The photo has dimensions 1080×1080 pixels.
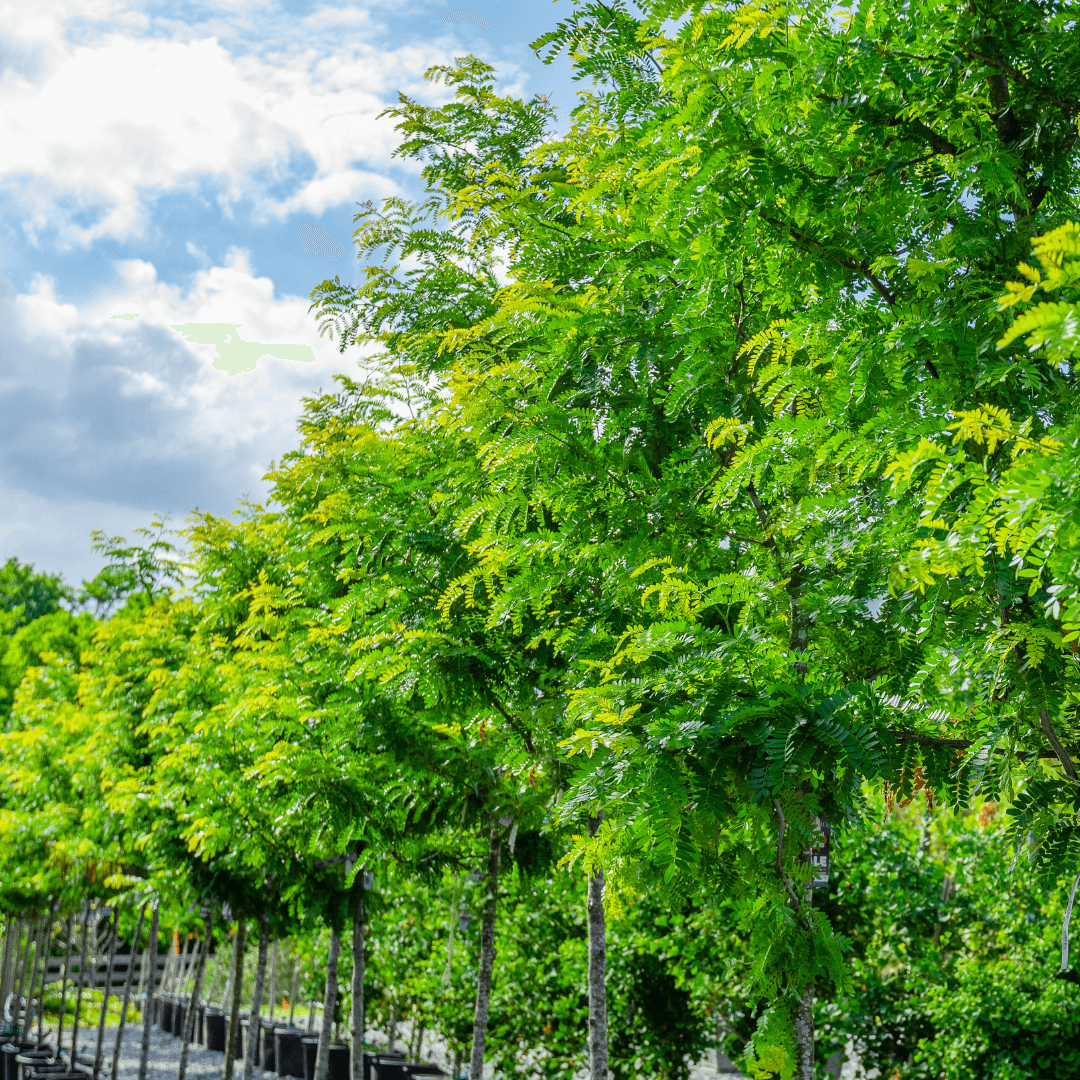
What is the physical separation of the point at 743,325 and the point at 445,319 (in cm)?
368

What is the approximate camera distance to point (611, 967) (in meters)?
9.29

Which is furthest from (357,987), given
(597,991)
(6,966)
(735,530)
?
(6,966)

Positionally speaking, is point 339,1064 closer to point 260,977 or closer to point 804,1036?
point 260,977

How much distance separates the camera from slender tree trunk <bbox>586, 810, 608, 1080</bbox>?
6090mm

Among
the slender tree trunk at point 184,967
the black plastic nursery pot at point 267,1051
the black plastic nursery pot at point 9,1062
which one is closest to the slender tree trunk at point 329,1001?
the black plastic nursery pot at point 267,1051

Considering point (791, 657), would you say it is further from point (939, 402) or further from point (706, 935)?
point (706, 935)

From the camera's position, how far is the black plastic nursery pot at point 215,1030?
63.4ft

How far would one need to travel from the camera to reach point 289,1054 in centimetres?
1512

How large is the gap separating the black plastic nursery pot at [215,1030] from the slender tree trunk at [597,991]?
15843mm

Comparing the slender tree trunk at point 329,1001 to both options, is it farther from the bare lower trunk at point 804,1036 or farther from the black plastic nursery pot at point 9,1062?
the black plastic nursery pot at point 9,1062

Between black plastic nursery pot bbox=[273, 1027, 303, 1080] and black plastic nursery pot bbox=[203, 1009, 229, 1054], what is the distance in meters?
4.56

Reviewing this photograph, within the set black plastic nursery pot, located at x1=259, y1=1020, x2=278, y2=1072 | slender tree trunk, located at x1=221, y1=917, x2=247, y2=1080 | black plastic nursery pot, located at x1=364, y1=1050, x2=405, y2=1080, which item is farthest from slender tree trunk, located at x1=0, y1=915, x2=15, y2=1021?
slender tree trunk, located at x1=221, y1=917, x2=247, y2=1080

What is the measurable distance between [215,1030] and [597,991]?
54.9 feet

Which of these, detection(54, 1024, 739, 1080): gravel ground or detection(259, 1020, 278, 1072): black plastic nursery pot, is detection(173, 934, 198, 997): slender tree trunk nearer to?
detection(54, 1024, 739, 1080): gravel ground
